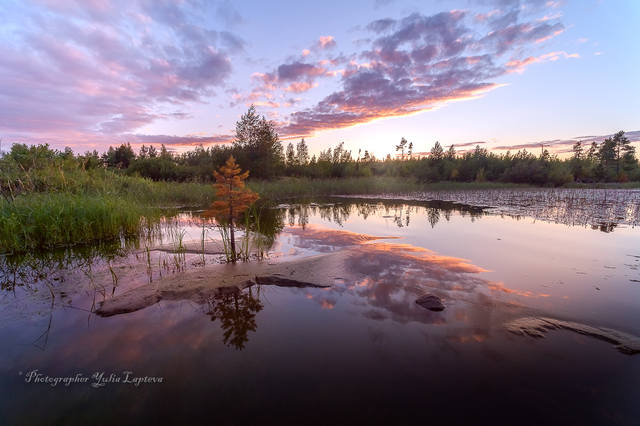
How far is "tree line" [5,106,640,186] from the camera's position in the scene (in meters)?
34.7

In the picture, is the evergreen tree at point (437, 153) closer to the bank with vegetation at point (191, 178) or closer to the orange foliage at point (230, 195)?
the bank with vegetation at point (191, 178)

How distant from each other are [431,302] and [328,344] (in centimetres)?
181

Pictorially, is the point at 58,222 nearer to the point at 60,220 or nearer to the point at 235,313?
the point at 60,220

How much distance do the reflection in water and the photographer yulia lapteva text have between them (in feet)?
2.91

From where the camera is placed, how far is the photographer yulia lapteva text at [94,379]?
106 inches

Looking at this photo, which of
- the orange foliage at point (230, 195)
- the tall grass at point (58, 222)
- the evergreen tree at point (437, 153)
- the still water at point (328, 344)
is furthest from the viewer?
the evergreen tree at point (437, 153)

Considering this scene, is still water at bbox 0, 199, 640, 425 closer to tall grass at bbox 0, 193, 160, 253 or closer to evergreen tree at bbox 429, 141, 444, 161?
tall grass at bbox 0, 193, 160, 253

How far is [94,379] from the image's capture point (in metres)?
2.74

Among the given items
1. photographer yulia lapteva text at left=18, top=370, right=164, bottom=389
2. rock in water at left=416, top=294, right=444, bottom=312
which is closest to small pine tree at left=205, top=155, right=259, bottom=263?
photographer yulia lapteva text at left=18, top=370, right=164, bottom=389

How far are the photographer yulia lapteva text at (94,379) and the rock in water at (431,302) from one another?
3520 millimetres

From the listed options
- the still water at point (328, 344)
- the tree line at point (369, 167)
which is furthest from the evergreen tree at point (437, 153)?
the still water at point (328, 344)

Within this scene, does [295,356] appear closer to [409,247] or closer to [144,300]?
[144,300]

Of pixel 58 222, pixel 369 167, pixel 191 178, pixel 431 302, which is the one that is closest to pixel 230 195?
pixel 431 302

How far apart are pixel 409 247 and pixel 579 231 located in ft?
21.1
